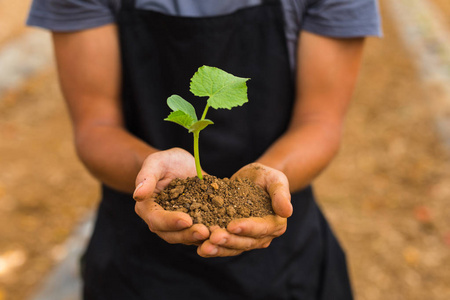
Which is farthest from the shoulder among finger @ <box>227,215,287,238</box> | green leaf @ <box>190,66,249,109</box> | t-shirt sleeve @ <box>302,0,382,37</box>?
finger @ <box>227,215,287,238</box>

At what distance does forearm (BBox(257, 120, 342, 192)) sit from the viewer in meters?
1.46

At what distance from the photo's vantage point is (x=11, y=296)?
296 cm

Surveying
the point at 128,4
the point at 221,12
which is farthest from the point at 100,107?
the point at 221,12

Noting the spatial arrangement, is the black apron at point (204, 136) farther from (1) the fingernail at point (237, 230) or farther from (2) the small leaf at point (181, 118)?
(1) the fingernail at point (237, 230)

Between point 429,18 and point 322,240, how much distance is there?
22.5ft

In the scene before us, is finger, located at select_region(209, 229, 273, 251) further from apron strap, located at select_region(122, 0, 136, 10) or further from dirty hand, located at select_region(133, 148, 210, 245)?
apron strap, located at select_region(122, 0, 136, 10)

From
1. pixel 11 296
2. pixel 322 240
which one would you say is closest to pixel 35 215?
pixel 11 296

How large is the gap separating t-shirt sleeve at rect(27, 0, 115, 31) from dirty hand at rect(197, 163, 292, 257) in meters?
0.82

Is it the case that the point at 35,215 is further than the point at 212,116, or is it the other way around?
the point at 35,215

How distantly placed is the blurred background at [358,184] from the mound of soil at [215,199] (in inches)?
80.5

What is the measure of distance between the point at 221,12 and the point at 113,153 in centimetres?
60

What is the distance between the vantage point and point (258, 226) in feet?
3.58

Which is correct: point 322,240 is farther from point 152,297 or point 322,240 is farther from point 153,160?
point 153,160

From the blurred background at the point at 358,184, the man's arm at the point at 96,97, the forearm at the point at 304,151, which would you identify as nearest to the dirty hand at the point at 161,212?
the man's arm at the point at 96,97
